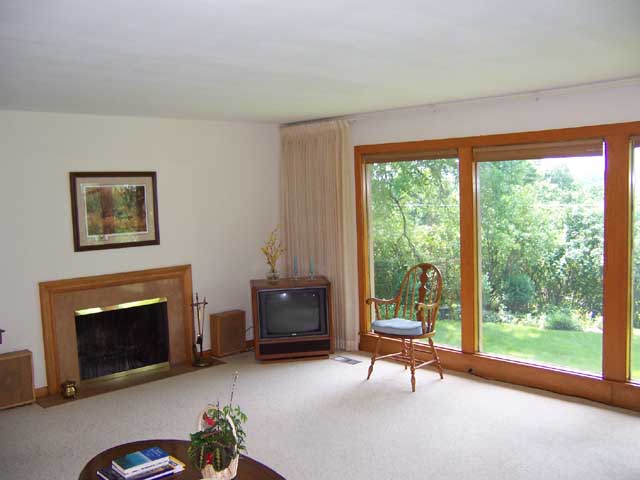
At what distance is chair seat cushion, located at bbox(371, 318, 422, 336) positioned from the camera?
5293 millimetres

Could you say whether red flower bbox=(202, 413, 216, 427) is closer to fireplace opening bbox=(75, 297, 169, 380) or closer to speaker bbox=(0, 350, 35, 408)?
speaker bbox=(0, 350, 35, 408)

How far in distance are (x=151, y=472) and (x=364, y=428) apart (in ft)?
5.97

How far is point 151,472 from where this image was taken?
9.95 ft

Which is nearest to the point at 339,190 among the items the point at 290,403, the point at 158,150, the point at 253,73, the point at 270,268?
the point at 270,268

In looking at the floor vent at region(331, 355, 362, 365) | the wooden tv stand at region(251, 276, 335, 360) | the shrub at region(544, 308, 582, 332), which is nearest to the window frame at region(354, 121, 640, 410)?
the shrub at region(544, 308, 582, 332)

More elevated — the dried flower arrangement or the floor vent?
the dried flower arrangement

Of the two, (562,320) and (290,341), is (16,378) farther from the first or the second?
(562,320)

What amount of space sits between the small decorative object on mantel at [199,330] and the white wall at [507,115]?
7.57 ft

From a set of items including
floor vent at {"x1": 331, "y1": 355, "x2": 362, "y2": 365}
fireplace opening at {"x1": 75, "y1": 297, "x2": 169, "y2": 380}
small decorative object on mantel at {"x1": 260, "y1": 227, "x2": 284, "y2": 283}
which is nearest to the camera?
fireplace opening at {"x1": 75, "y1": 297, "x2": 169, "y2": 380}

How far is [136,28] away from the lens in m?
2.65

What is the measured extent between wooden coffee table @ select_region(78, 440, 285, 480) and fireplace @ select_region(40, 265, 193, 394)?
92.8 inches

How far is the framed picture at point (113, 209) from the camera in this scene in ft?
18.0

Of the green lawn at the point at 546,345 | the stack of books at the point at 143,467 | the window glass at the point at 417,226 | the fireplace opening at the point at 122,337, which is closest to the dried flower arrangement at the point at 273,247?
the window glass at the point at 417,226

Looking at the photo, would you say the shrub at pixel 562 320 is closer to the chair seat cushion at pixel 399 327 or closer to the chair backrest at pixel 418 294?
the chair backrest at pixel 418 294
